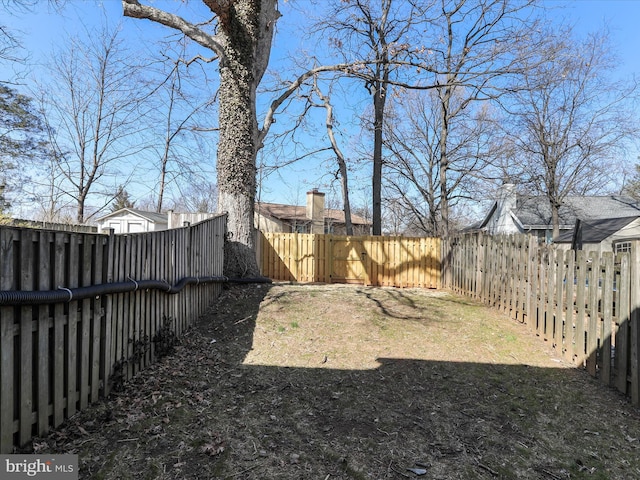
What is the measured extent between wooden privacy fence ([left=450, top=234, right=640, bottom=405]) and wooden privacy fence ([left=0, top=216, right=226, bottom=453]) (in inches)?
202

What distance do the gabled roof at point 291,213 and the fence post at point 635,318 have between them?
26.7 m

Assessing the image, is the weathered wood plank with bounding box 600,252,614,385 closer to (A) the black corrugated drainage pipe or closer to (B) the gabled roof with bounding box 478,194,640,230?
(A) the black corrugated drainage pipe

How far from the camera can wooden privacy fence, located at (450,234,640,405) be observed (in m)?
3.72

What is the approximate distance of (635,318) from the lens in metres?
3.61

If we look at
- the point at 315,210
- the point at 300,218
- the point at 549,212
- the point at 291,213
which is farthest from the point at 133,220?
the point at 549,212

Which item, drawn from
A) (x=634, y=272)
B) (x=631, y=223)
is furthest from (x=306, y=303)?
(x=631, y=223)

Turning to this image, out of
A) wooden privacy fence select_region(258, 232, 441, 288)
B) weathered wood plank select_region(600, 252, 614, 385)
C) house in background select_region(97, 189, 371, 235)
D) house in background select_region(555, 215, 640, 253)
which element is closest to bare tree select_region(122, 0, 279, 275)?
wooden privacy fence select_region(258, 232, 441, 288)

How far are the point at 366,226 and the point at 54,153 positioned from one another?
24.4m

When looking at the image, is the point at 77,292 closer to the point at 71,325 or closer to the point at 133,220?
the point at 71,325

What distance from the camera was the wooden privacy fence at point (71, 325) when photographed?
7.96 ft

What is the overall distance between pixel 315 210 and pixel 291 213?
8.16 feet

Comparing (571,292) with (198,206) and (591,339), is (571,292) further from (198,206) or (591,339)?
(198,206)

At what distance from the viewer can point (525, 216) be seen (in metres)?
27.0

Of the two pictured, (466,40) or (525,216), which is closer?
(466,40)
